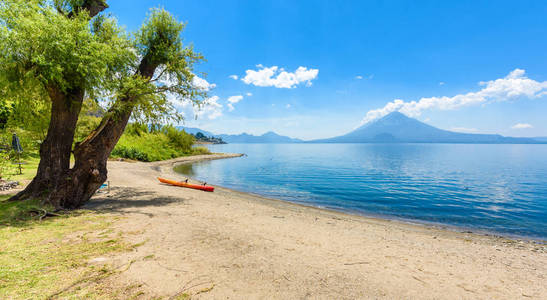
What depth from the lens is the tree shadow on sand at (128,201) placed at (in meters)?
11.4

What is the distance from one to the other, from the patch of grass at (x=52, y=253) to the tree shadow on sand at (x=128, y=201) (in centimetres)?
180

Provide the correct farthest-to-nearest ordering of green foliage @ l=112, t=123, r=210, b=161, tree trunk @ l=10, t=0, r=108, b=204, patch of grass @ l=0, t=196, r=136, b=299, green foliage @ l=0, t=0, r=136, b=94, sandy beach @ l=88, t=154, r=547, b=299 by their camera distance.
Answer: green foliage @ l=112, t=123, r=210, b=161
tree trunk @ l=10, t=0, r=108, b=204
green foliage @ l=0, t=0, r=136, b=94
sandy beach @ l=88, t=154, r=547, b=299
patch of grass @ l=0, t=196, r=136, b=299

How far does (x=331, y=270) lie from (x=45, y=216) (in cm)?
1178

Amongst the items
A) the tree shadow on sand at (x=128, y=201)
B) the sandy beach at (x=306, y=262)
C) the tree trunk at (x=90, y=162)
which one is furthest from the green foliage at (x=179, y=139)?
the sandy beach at (x=306, y=262)

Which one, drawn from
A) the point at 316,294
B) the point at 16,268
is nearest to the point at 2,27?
the point at 16,268

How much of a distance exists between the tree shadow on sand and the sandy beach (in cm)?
24

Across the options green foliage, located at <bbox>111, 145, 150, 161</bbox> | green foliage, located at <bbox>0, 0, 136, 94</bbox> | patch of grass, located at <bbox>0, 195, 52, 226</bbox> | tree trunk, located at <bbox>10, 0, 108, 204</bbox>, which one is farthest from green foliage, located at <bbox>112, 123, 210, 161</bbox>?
green foliage, located at <bbox>0, 0, 136, 94</bbox>

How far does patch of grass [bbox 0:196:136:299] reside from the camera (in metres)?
4.42

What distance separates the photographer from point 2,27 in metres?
7.90

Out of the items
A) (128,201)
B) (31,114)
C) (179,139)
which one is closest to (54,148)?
(31,114)

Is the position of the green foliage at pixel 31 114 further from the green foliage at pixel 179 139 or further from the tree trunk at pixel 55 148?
the green foliage at pixel 179 139

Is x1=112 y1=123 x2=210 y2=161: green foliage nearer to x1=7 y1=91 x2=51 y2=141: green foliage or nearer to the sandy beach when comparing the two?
x1=7 y1=91 x2=51 y2=141: green foliage

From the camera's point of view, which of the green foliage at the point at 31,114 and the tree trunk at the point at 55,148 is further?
the green foliage at the point at 31,114

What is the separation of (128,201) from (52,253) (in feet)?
26.5
